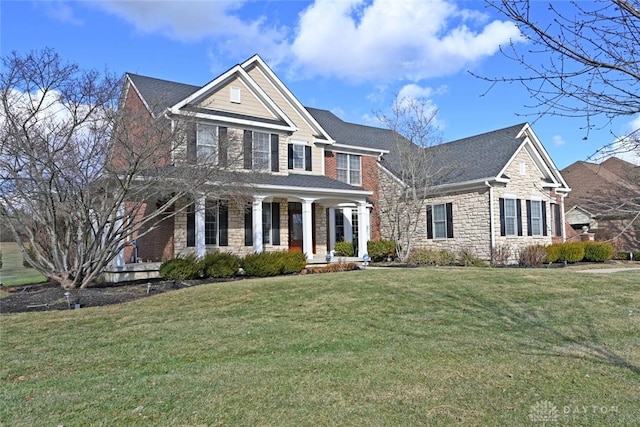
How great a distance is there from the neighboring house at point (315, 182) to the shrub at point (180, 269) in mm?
1904

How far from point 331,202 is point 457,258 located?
5977mm

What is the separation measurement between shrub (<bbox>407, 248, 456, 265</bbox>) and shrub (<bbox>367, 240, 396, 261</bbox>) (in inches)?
78.3

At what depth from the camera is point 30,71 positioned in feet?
34.0

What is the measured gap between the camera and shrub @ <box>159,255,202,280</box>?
12.8m

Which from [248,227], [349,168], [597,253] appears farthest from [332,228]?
[597,253]

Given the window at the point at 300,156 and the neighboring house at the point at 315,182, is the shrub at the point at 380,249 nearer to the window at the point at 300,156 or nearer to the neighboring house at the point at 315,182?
the neighboring house at the point at 315,182

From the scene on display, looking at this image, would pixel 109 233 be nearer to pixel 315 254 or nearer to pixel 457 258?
pixel 315 254

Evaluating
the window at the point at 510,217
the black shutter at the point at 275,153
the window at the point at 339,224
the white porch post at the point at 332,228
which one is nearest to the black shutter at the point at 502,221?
the window at the point at 510,217

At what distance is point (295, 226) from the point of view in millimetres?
19625

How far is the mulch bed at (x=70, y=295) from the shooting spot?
9.38m

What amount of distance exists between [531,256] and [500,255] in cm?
116

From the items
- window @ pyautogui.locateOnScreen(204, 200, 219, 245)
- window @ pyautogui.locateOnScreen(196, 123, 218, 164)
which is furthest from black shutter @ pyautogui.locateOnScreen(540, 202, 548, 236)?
window @ pyautogui.locateOnScreen(196, 123, 218, 164)

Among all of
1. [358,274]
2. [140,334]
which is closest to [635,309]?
[358,274]

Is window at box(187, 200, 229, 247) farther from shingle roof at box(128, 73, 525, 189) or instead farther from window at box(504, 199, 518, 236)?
window at box(504, 199, 518, 236)
